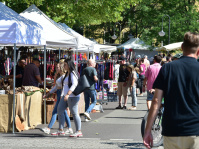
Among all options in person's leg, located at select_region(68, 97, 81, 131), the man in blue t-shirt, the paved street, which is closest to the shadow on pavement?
the paved street

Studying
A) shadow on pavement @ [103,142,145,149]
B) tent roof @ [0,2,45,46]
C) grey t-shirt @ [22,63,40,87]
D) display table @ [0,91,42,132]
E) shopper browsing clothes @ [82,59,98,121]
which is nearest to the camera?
shadow on pavement @ [103,142,145,149]

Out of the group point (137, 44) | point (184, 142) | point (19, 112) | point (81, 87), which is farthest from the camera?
point (137, 44)

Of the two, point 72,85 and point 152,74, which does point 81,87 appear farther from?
point 152,74

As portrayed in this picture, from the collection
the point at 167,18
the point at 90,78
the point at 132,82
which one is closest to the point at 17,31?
the point at 90,78

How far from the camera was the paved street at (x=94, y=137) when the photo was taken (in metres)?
9.16

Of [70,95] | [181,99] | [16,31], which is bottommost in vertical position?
[70,95]

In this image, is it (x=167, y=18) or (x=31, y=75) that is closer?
(x=31, y=75)

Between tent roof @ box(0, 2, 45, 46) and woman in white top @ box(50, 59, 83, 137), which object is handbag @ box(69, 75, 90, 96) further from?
tent roof @ box(0, 2, 45, 46)

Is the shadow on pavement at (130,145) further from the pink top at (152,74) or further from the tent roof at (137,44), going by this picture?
the tent roof at (137,44)

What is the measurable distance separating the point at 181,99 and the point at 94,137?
6361 millimetres

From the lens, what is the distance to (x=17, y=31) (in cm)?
1072

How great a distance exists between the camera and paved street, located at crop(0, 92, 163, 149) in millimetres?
9162

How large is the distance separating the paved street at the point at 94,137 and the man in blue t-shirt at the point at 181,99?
16.1ft

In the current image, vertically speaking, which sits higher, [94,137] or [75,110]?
[75,110]
